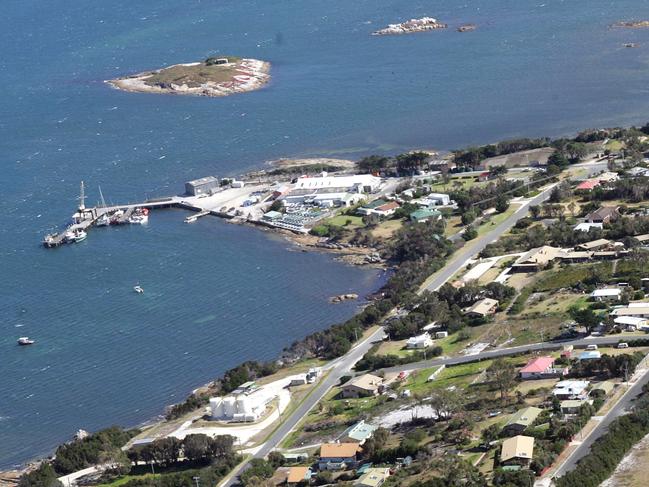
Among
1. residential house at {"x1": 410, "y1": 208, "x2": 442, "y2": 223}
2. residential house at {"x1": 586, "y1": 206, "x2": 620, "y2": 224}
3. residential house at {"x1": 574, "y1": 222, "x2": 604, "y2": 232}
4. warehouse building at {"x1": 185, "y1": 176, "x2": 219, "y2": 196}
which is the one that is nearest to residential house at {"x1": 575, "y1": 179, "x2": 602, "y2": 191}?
residential house at {"x1": 586, "y1": 206, "x2": 620, "y2": 224}

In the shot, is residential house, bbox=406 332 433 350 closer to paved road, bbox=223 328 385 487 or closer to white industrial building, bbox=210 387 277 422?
paved road, bbox=223 328 385 487

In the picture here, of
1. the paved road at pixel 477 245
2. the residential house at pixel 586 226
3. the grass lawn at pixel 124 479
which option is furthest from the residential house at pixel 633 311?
the grass lawn at pixel 124 479

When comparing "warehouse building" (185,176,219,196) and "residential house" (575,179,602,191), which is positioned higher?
"warehouse building" (185,176,219,196)

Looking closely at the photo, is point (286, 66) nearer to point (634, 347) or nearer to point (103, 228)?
point (103, 228)

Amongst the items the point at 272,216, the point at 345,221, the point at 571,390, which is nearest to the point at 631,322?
the point at 571,390

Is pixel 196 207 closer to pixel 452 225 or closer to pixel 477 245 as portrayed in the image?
pixel 452 225

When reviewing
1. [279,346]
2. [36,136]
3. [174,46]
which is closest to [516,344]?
[279,346]
